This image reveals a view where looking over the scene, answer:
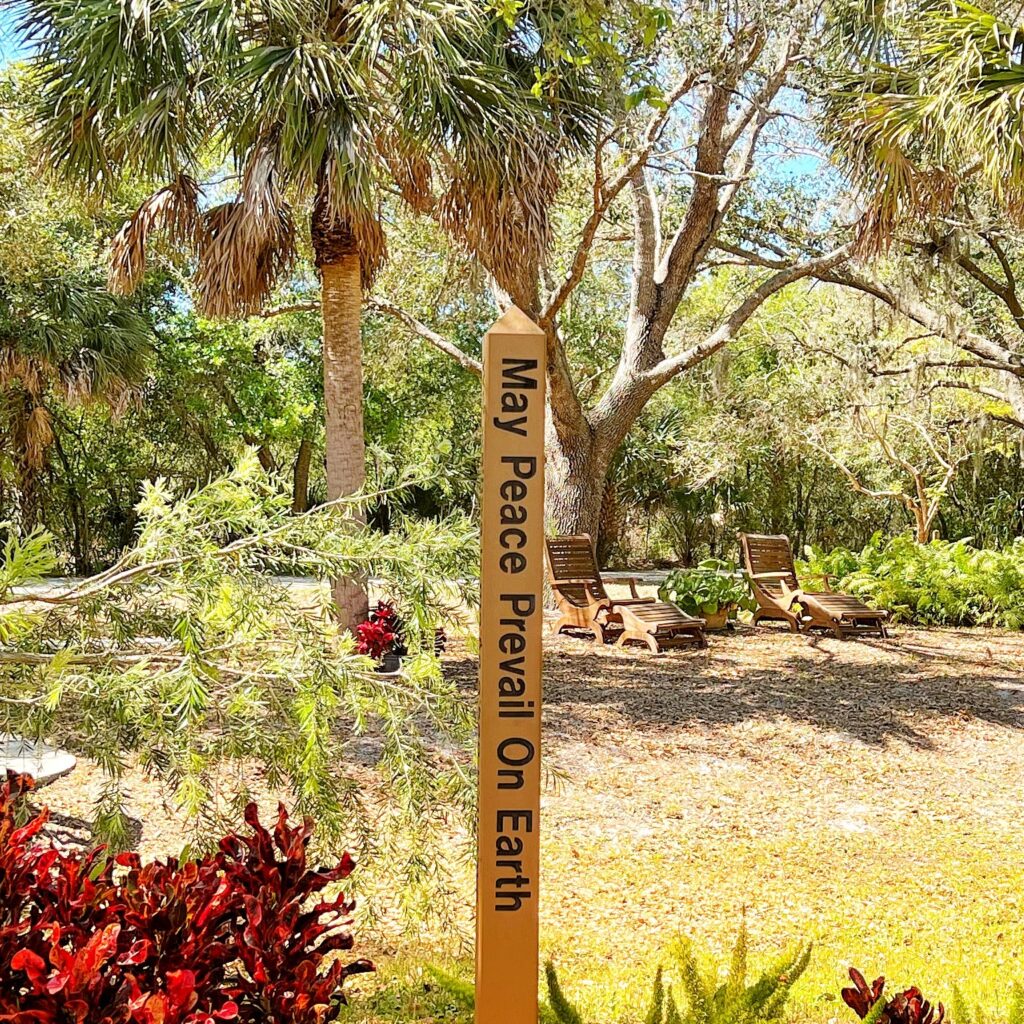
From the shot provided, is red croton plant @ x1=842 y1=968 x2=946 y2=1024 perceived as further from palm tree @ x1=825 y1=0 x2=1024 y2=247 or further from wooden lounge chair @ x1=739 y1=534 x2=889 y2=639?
wooden lounge chair @ x1=739 y1=534 x2=889 y2=639

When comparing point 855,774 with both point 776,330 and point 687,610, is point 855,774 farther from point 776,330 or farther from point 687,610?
point 776,330

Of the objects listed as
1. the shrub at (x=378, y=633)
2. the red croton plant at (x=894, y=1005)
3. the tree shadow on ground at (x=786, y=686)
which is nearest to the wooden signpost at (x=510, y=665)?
the red croton plant at (x=894, y=1005)

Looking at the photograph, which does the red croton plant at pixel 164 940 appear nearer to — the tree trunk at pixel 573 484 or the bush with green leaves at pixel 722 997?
the bush with green leaves at pixel 722 997

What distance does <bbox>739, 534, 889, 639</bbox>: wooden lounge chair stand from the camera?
11.2 m

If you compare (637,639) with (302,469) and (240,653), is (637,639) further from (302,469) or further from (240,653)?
(302,469)

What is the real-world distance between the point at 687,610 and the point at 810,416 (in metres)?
6.40

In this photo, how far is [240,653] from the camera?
275 cm

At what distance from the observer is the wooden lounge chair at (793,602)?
441 inches

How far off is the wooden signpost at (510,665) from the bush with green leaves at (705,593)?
9314 millimetres

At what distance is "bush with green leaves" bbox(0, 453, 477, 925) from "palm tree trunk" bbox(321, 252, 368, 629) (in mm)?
5158

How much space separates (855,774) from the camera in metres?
6.51

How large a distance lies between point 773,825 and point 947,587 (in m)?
7.90

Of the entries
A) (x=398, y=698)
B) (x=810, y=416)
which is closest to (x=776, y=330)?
(x=810, y=416)

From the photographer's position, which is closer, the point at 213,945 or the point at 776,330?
the point at 213,945
